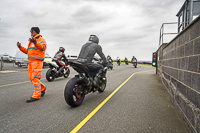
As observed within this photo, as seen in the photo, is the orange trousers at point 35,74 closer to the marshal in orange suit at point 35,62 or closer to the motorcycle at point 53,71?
the marshal in orange suit at point 35,62

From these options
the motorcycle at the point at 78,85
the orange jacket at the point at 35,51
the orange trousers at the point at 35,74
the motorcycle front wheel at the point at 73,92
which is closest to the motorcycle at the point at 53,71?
the orange trousers at the point at 35,74

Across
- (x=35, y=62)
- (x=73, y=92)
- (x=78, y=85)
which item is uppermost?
(x=35, y=62)

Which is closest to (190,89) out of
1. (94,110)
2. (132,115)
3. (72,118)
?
(132,115)

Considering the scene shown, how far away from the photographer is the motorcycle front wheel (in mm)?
3732

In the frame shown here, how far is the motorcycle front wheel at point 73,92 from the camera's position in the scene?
3732 millimetres

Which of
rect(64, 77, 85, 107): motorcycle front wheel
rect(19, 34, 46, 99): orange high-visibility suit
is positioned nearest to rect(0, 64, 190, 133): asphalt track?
rect(64, 77, 85, 107): motorcycle front wheel

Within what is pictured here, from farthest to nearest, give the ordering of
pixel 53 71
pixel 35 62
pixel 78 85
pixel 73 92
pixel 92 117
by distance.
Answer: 1. pixel 53 71
2. pixel 35 62
3. pixel 78 85
4. pixel 73 92
5. pixel 92 117

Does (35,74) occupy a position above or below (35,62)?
below

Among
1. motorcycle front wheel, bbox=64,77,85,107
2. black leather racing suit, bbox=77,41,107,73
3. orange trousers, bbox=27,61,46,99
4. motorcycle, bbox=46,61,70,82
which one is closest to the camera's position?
motorcycle front wheel, bbox=64,77,85,107

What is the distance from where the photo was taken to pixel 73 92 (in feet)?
13.0

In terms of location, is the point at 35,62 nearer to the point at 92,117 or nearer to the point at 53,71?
the point at 92,117

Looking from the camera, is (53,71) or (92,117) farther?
(53,71)

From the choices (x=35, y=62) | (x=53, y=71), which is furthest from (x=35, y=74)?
(x=53, y=71)

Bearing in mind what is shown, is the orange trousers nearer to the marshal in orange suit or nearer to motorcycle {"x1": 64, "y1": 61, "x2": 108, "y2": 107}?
the marshal in orange suit
